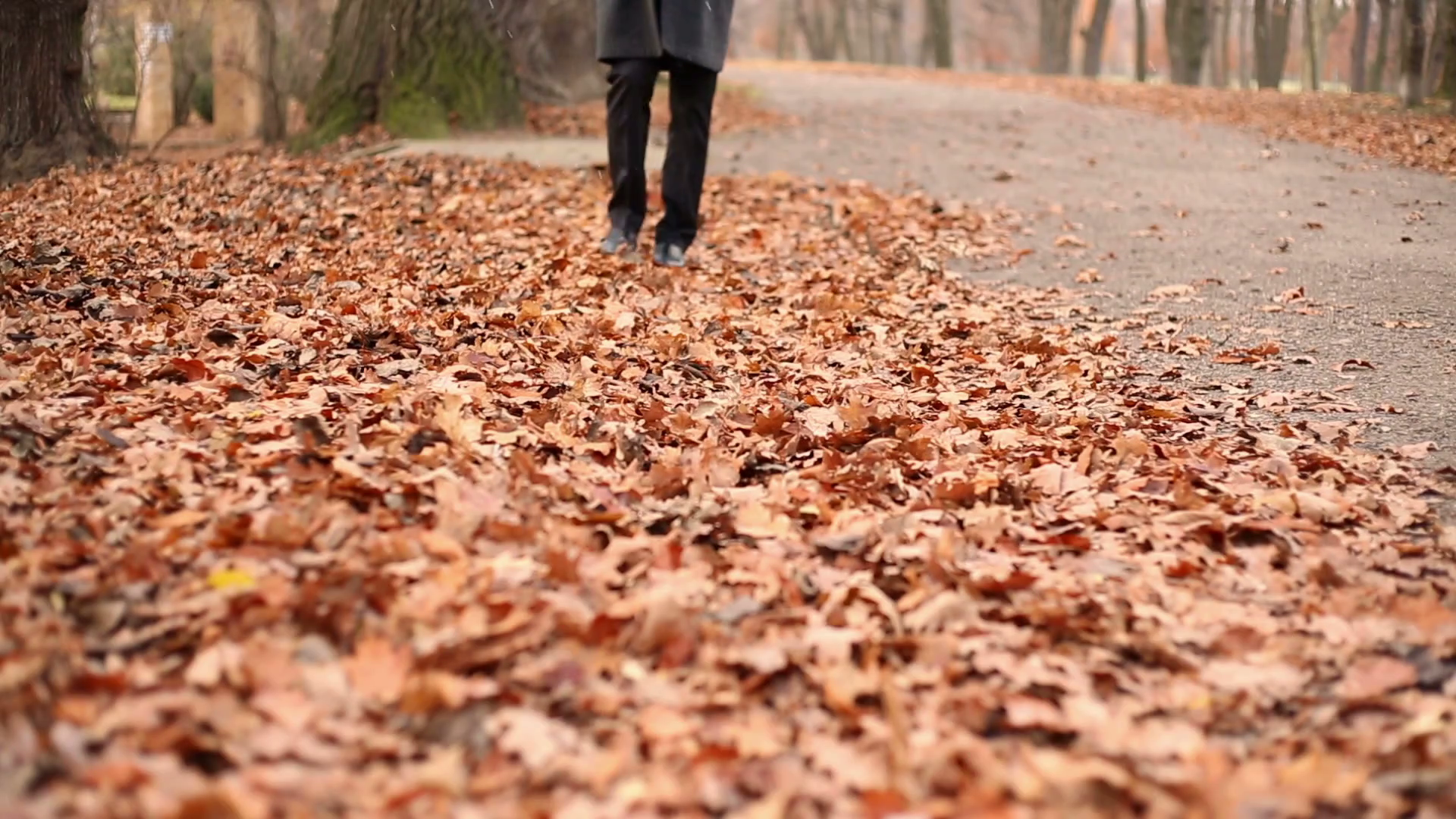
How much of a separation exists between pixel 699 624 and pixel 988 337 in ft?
9.76

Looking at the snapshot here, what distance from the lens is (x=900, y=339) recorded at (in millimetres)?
4973

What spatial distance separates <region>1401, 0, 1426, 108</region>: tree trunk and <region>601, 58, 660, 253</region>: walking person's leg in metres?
12.4

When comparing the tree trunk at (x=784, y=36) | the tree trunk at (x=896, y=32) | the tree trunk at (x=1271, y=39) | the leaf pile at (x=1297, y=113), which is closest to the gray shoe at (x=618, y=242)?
the leaf pile at (x=1297, y=113)

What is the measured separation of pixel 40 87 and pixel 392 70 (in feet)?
8.61

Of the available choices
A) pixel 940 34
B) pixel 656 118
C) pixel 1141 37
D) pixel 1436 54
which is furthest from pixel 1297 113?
pixel 940 34

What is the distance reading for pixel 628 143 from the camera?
591cm

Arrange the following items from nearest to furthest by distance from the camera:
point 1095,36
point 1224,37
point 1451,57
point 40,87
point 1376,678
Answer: point 1376,678
point 40,87
point 1451,57
point 1095,36
point 1224,37

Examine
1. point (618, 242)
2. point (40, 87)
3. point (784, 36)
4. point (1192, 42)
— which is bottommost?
point (618, 242)

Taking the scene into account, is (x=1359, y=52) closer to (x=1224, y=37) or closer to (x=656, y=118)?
(x=1224, y=37)

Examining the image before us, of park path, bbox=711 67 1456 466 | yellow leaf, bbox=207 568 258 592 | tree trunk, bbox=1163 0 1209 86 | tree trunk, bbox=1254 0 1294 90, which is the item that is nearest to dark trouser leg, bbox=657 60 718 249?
park path, bbox=711 67 1456 466

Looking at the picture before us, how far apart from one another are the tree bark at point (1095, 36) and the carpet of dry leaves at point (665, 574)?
87.2 ft

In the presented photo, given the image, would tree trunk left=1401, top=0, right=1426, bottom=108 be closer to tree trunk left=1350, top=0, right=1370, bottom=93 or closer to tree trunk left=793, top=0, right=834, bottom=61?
tree trunk left=1350, top=0, right=1370, bottom=93

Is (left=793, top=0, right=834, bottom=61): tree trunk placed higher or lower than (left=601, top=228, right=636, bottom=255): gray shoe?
higher

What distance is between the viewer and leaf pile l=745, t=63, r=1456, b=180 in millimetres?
10812
